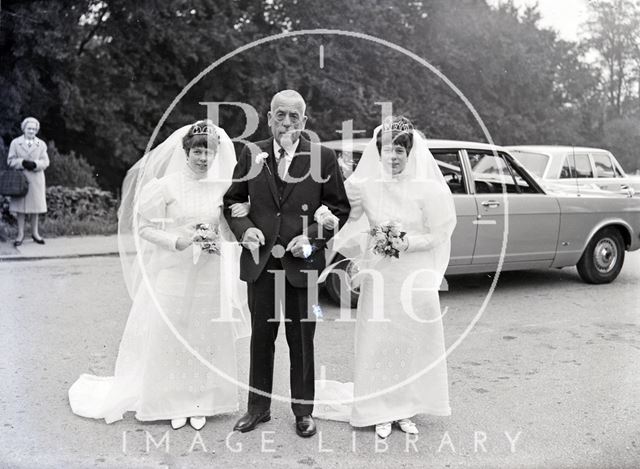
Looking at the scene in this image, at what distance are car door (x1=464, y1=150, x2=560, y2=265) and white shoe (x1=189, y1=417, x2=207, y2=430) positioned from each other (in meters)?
4.50

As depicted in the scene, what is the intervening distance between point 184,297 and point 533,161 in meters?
9.58

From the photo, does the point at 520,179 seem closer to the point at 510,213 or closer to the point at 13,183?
the point at 510,213

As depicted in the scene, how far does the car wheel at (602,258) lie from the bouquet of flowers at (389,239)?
5.79 meters

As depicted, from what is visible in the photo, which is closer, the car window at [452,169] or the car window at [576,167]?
the car window at [452,169]

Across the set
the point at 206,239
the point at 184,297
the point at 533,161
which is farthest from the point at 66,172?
the point at 206,239

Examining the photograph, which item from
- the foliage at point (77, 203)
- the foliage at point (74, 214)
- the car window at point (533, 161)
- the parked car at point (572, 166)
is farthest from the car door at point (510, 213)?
the foliage at point (77, 203)

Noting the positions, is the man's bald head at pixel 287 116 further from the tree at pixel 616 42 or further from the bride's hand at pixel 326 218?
the tree at pixel 616 42

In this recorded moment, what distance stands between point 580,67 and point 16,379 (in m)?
26.2

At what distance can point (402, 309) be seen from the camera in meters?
4.66

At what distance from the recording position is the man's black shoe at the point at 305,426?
180 inches

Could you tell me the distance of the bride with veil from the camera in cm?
471

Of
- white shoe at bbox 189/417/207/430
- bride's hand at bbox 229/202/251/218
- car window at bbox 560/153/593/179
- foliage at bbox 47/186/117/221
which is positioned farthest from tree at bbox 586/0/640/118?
white shoe at bbox 189/417/207/430

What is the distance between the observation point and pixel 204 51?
17.7m

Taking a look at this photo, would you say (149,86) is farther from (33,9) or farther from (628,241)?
(628,241)
